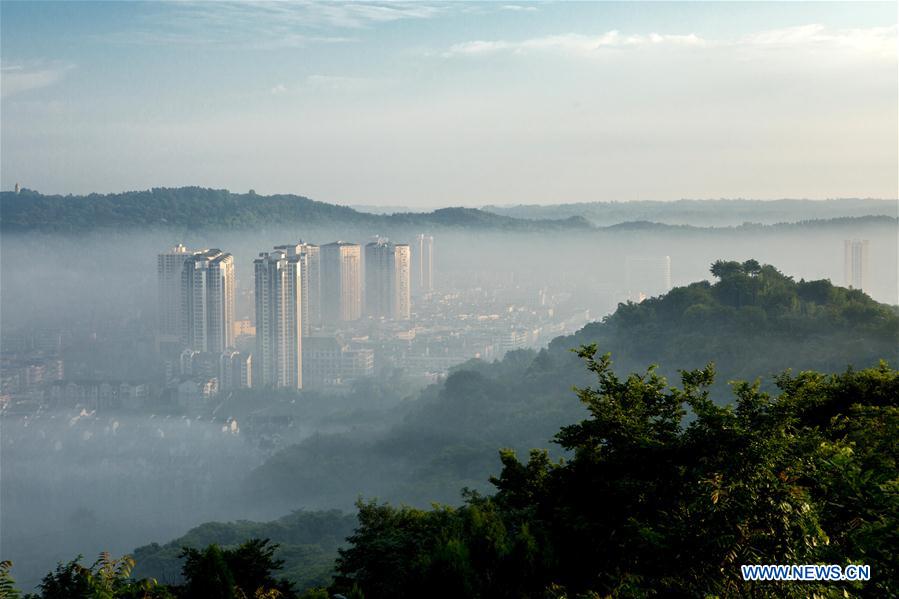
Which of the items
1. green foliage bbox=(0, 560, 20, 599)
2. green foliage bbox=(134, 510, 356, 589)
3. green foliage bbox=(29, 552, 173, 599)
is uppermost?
green foliage bbox=(0, 560, 20, 599)

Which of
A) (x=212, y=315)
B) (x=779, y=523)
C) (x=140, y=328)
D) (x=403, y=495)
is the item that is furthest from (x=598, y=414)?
(x=140, y=328)

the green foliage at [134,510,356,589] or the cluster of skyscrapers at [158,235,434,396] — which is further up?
the cluster of skyscrapers at [158,235,434,396]

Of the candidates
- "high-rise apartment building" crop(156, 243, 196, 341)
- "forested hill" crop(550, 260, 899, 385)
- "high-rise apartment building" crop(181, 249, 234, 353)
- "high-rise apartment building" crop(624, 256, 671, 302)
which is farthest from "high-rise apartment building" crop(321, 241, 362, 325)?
"forested hill" crop(550, 260, 899, 385)

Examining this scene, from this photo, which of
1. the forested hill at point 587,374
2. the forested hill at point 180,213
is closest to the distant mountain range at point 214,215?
the forested hill at point 180,213

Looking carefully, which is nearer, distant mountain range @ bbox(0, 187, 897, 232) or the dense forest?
the dense forest

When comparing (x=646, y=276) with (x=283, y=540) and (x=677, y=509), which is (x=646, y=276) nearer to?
(x=283, y=540)

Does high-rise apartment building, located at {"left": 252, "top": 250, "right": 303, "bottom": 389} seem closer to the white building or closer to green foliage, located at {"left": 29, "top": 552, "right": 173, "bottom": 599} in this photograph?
the white building
